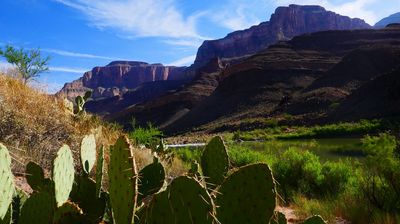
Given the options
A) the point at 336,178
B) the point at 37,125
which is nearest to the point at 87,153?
the point at 37,125

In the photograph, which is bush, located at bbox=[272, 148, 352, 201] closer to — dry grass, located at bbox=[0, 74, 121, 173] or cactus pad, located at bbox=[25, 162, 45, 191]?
dry grass, located at bbox=[0, 74, 121, 173]

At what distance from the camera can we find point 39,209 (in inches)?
94.4

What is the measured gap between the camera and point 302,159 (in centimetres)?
1220

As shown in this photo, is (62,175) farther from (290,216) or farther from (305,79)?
(305,79)

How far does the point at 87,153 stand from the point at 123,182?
1.26 metres

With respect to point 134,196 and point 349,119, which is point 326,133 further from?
point 134,196

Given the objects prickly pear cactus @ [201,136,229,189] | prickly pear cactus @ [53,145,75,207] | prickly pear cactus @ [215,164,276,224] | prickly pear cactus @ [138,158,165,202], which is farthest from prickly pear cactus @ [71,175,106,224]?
prickly pear cactus @ [215,164,276,224]

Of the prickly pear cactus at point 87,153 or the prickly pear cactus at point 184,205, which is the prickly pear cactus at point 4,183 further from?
the prickly pear cactus at point 87,153

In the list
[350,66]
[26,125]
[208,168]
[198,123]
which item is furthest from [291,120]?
[208,168]

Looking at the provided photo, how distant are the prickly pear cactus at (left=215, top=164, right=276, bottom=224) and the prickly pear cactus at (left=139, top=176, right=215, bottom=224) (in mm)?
197

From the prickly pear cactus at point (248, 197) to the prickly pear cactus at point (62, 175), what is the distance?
75 centimetres

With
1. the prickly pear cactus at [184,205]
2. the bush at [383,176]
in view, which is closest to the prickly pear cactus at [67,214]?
the prickly pear cactus at [184,205]

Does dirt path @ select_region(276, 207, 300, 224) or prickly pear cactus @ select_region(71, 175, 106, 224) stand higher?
prickly pear cactus @ select_region(71, 175, 106, 224)

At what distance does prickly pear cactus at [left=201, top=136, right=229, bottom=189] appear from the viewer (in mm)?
3146
